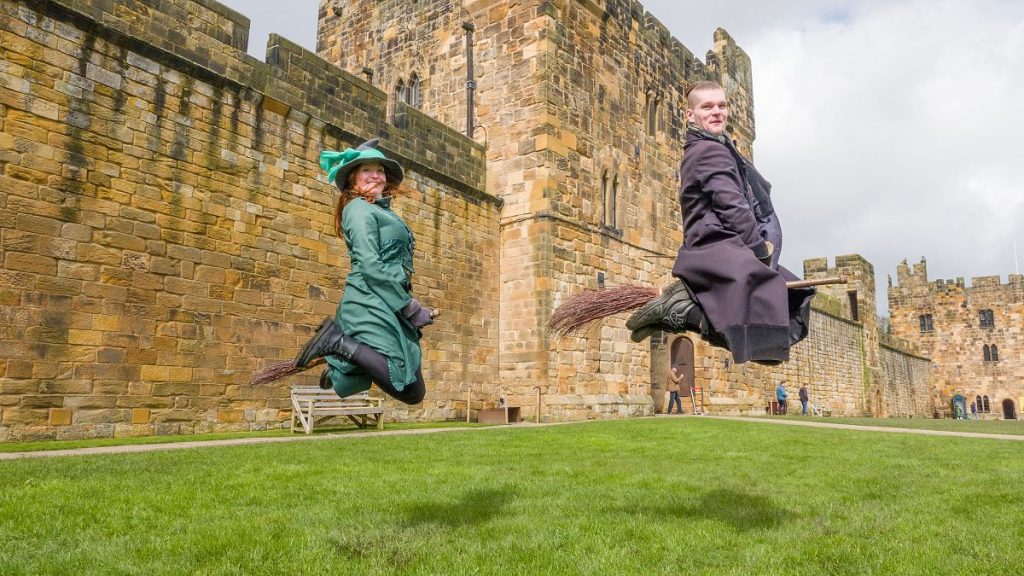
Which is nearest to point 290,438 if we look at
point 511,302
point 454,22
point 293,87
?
point 293,87

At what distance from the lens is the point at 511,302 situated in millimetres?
15312

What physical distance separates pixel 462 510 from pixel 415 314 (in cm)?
163

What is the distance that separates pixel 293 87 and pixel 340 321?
9347 mm

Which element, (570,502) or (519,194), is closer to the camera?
(570,502)

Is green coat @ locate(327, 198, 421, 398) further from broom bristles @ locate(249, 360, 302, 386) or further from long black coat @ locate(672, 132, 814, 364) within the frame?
long black coat @ locate(672, 132, 814, 364)

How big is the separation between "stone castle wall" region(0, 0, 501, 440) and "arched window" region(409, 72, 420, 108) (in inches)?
149

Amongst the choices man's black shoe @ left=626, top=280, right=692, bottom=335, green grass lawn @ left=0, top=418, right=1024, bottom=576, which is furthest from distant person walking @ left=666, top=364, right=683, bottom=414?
man's black shoe @ left=626, top=280, right=692, bottom=335

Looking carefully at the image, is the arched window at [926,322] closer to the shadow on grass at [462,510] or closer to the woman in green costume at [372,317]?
the shadow on grass at [462,510]

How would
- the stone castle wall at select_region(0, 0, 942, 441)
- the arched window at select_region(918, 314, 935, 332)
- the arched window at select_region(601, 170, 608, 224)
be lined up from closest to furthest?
1. the stone castle wall at select_region(0, 0, 942, 441)
2. the arched window at select_region(601, 170, 608, 224)
3. the arched window at select_region(918, 314, 935, 332)

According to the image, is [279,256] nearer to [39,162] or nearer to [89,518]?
[39,162]

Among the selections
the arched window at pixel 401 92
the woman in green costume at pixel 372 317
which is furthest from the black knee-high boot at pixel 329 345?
the arched window at pixel 401 92

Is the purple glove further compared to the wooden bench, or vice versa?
the wooden bench

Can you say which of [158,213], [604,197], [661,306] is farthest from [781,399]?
[661,306]

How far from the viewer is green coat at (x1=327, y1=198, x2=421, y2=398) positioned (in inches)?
144
